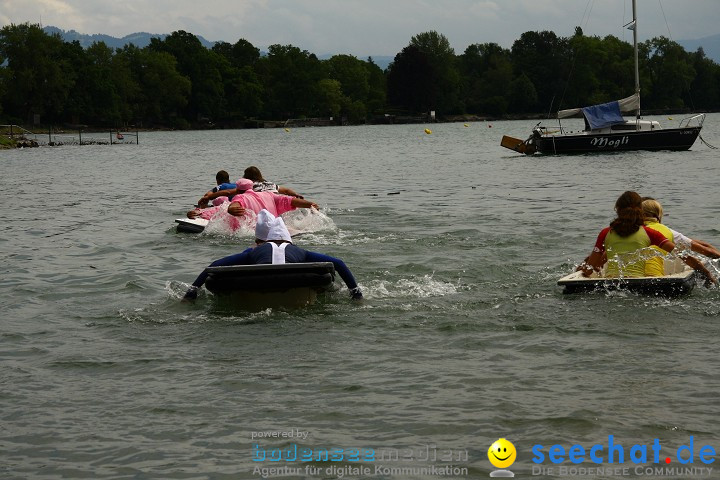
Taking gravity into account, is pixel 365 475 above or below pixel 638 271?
below

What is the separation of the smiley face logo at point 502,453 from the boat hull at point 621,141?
39900 millimetres

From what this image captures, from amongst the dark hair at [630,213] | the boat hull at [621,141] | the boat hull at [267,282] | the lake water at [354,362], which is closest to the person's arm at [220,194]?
the lake water at [354,362]

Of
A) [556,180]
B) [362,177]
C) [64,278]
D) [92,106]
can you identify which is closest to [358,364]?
[64,278]

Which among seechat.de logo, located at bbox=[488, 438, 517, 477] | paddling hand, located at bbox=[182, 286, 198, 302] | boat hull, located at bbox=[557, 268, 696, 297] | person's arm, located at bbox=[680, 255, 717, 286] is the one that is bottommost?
seechat.de logo, located at bbox=[488, 438, 517, 477]

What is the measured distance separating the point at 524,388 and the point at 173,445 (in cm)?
289

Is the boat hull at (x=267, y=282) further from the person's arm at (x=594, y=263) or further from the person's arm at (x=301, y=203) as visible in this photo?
the person's arm at (x=301, y=203)

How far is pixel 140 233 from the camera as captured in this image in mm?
20641

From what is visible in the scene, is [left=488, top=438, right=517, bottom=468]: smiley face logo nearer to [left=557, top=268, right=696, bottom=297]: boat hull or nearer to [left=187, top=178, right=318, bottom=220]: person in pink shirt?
[left=557, top=268, right=696, bottom=297]: boat hull

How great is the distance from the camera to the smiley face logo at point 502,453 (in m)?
6.90

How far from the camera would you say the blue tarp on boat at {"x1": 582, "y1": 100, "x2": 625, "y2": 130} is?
4534cm

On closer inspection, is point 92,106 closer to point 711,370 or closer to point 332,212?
point 332,212

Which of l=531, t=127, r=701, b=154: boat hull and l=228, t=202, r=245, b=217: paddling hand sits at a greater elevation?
l=531, t=127, r=701, b=154: boat hull

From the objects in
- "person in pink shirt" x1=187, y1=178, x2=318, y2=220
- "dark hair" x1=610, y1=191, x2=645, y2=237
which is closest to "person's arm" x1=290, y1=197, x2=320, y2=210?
"person in pink shirt" x1=187, y1=178, x2=318, y2=220

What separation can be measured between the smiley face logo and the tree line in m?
142
